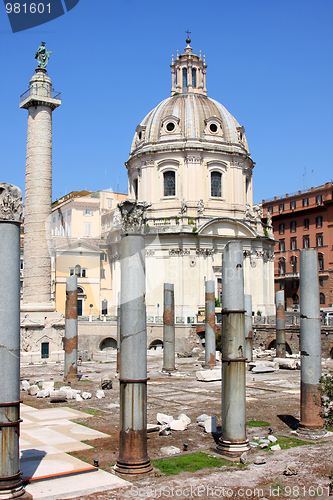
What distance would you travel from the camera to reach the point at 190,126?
52.3 meters

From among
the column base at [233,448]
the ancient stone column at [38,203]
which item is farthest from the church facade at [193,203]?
the column base at [233,448]

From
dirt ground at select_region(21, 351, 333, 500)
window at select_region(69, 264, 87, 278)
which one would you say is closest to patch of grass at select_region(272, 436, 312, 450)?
dirt ground at select_region(21, 351, 333, 500)

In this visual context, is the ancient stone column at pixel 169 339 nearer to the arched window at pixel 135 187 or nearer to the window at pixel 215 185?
the window at pixel 215 185

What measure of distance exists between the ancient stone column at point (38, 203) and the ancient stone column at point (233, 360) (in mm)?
21744

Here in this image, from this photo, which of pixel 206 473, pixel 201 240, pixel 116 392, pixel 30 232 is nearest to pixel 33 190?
pixel 30 232

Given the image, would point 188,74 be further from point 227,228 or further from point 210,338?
point 210,338

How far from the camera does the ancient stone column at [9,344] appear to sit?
29.6 ft

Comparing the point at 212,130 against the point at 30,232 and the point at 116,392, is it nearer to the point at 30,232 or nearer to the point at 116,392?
the point at 30,232

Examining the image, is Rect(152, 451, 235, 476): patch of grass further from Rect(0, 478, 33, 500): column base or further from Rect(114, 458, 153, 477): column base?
Rect(0, 478, 33, 500): column base

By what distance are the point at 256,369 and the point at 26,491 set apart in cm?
2094

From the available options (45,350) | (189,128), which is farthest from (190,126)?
(45,350)

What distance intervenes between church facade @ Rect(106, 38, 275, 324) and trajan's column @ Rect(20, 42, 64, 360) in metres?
14.5

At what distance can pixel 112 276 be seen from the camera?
184 ft

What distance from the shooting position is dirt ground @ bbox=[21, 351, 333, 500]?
969 centimetres
